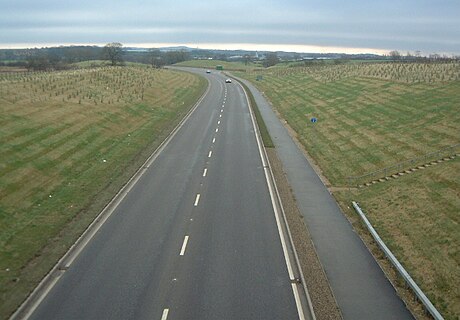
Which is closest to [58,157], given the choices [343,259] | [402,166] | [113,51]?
[343,259]

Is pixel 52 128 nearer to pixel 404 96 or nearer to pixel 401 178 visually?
pixel 401 178

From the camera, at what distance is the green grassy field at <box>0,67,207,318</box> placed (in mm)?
17750

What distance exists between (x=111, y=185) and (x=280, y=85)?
67547mm

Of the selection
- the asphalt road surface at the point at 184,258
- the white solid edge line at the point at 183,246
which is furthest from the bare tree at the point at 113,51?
the white solid edge line at the point at 183,246

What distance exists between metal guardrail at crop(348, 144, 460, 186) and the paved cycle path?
2.54 m

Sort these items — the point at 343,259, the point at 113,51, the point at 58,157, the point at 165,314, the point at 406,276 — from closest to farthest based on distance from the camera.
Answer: the point at 165,314
the point at 406,276
the point at 343,259
the point at 58,157
the point at 113,51

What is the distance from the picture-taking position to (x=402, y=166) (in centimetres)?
2830

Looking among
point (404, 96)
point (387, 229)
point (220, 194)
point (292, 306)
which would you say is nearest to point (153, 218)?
point (220, 194)

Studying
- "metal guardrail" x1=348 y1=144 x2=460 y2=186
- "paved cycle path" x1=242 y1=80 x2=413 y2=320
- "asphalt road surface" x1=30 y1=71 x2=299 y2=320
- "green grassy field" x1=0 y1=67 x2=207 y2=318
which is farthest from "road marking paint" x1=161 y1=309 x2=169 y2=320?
"metal guardrail" x1=348 y1=144 x2=460 y2=186

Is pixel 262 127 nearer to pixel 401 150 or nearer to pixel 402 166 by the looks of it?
pixel 401 150

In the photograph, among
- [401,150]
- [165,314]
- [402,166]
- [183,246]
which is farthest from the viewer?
[401,150]

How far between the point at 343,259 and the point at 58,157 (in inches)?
827

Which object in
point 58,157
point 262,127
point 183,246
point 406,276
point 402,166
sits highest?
point 406,276

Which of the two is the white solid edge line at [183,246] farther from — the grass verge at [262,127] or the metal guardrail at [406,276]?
the grass verge at [262,127]
